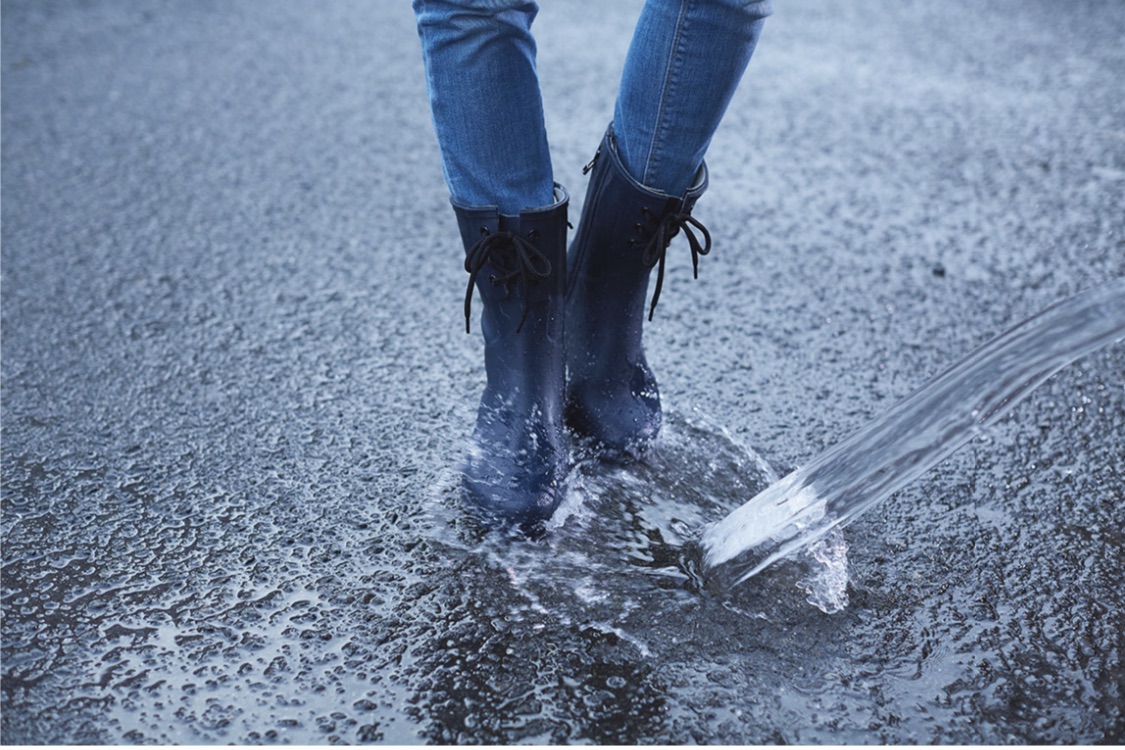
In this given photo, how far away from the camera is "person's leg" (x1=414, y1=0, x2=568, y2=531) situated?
1.46 metres

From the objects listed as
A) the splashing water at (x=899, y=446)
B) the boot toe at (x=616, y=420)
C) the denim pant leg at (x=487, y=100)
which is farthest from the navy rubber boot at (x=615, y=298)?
the splashing water at (x=899, y=446)

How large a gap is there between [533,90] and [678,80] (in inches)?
7.9

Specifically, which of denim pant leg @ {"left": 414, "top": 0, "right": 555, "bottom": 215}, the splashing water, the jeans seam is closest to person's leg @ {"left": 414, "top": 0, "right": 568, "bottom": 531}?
denim pant leg @ {"left": 414, "top": 0, "right": 555, "bottom": 215}

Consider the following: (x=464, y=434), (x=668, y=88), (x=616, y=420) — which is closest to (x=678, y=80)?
(x=668, y=88)

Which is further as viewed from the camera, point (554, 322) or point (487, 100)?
point (554, 322)

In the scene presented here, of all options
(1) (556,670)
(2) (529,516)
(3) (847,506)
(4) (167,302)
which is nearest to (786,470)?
(3) (847,506)

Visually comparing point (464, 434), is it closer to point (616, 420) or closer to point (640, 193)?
point (616, 420)

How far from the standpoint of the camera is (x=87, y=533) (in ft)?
5.24

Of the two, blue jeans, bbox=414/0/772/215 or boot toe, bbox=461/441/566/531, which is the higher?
blue jeans, bbox=414/0/772/215

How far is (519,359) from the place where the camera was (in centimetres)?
161

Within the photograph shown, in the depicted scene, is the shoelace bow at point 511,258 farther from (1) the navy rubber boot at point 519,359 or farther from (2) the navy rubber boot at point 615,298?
(2) the navy rubber boot at point 615,298

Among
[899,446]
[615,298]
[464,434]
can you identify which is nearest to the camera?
[899,446]

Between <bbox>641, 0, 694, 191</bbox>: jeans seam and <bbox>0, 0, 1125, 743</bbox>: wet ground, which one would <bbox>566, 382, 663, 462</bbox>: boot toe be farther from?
<bbox>641, 0, 694, 191</bbox>: jeans seam

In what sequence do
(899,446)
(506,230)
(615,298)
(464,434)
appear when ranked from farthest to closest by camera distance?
(464,434), (615,298), (506,230), (899,446)
